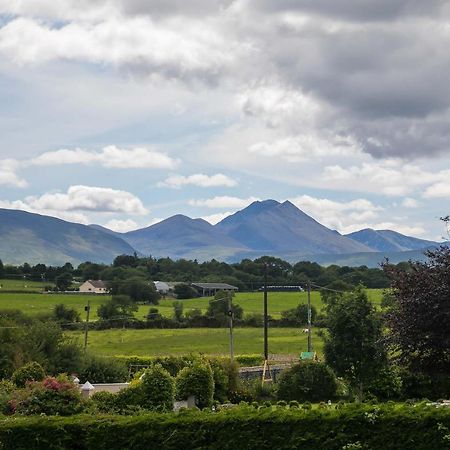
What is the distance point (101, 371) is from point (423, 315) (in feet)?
76.6

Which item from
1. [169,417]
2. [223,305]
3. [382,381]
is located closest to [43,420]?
[169,417]

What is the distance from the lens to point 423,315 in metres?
26.1

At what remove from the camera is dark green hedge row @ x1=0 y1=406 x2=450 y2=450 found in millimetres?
15172

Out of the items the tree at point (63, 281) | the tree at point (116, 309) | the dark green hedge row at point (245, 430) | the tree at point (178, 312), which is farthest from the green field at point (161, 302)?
the dark green hedge row at point (245, 430)

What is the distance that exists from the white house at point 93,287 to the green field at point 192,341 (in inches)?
1602

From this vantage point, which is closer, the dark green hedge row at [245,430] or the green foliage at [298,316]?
the dark green hedge row at [245,430]

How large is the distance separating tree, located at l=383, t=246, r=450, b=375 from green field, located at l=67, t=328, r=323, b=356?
29.2m

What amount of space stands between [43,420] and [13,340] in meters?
26.3

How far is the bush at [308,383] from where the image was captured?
114 ft

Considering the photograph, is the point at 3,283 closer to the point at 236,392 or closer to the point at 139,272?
the point at 139,272

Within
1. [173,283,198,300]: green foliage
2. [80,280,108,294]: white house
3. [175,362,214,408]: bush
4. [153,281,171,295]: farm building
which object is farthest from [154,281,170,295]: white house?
[175,362,214,408]: bush

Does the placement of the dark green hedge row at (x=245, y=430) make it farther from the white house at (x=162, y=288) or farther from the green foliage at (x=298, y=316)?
the white house at (x=162, y=288)

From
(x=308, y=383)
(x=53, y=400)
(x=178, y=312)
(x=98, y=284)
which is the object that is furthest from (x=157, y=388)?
(x=98, y=284)

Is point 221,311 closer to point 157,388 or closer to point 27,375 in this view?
point 27,375
